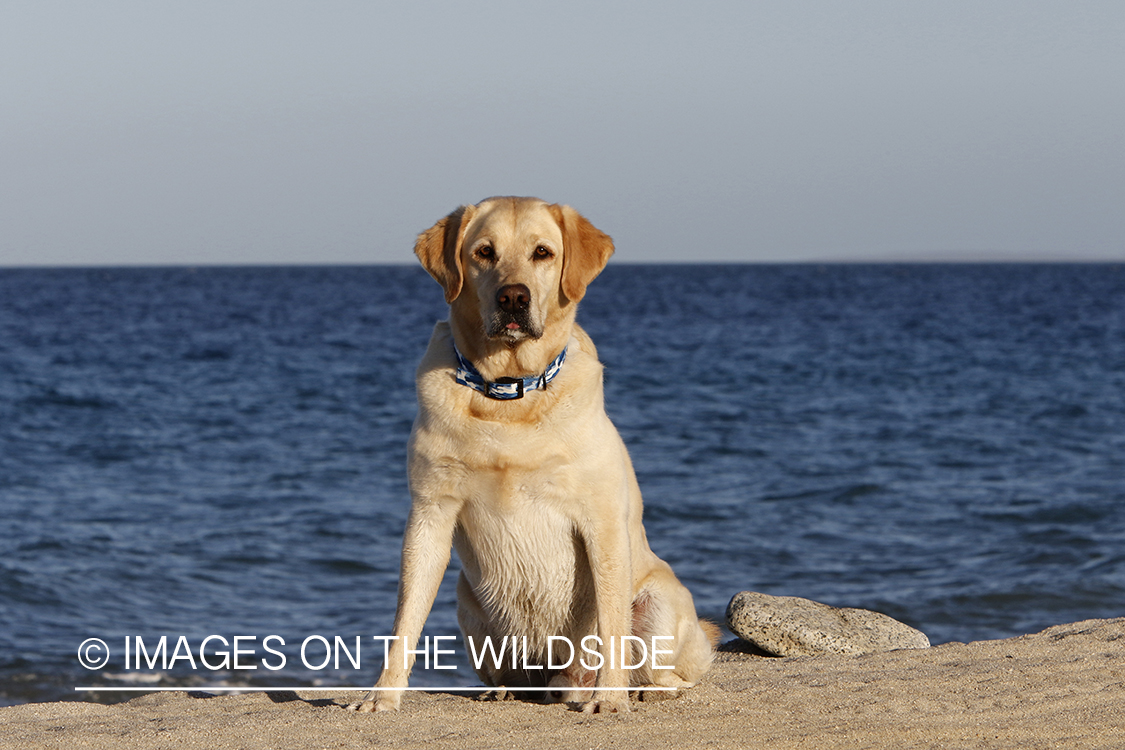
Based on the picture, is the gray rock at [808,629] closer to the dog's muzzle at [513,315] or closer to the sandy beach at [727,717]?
the sandy beach at [727,717]

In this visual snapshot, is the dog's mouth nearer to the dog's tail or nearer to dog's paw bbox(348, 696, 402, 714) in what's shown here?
dog's paw bbox(348, 696, 402, 714)

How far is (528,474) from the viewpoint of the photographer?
152 inches

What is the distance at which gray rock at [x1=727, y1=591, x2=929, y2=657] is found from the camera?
20.8 ft

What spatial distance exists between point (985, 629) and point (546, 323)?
4.87 metres

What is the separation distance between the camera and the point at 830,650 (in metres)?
6.29

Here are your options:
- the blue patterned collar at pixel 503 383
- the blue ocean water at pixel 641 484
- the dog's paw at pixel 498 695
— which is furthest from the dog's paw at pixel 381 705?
the blue ocean water at pixel 641 484

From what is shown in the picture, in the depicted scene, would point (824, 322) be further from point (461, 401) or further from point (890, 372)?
point (461, 401)

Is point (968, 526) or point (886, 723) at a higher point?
point (886, 723)

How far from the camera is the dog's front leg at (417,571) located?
3938 mm

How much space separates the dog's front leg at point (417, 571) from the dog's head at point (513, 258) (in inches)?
26.9

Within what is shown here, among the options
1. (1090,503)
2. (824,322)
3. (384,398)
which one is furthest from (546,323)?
(824,322)

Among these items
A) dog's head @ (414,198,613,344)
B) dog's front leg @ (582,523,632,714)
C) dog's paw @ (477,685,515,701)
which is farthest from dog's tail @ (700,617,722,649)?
dog's head @ (414,198,613,344)

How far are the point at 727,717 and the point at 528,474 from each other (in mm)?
1153

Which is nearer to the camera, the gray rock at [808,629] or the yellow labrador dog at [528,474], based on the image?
the yellow labrador dog at [528,474]
